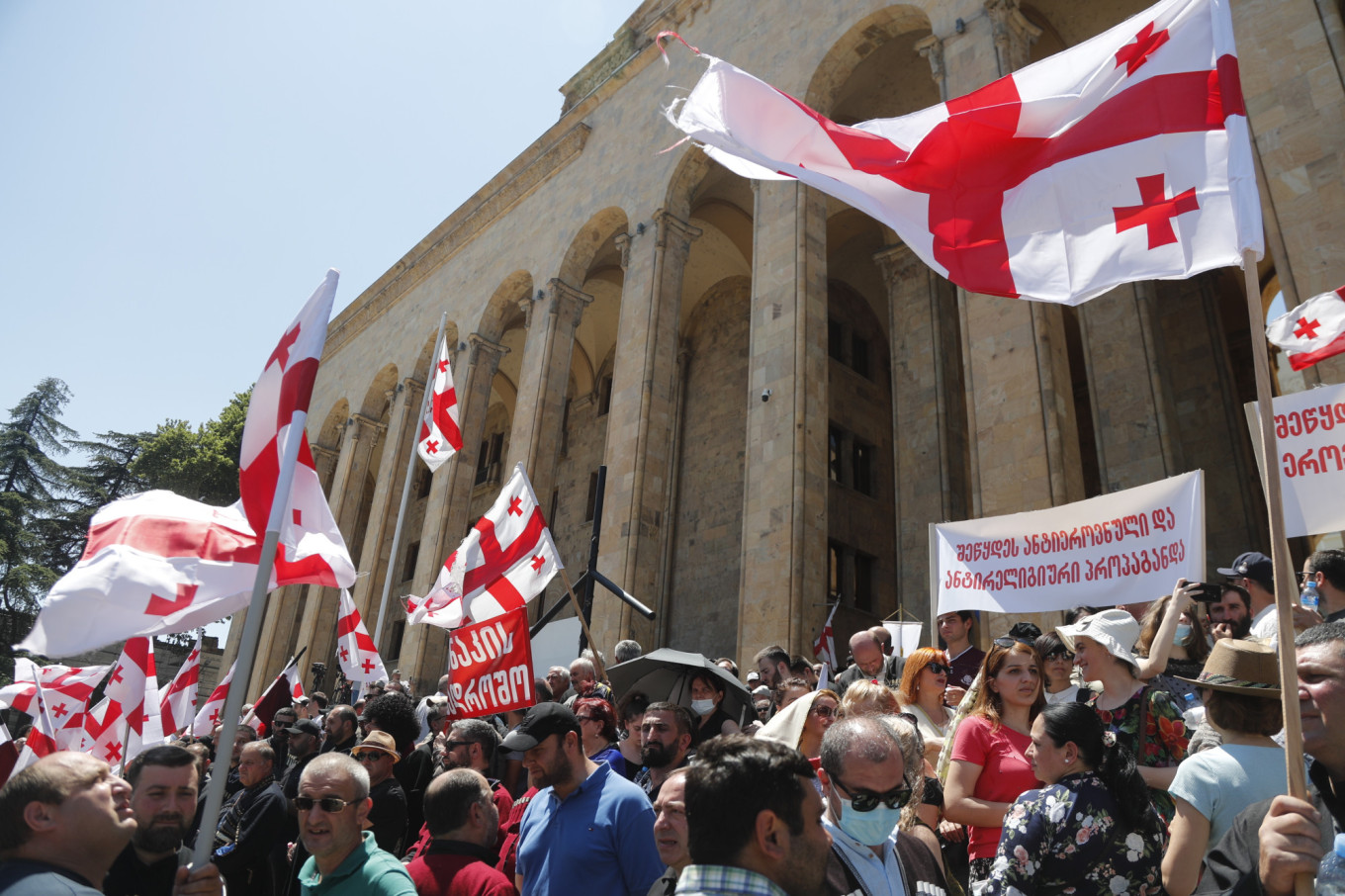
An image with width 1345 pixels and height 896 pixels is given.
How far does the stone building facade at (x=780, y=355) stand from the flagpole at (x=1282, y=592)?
6.52 meters

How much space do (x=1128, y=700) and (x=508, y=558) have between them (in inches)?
220

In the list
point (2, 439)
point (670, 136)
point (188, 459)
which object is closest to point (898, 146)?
point (670, 136)

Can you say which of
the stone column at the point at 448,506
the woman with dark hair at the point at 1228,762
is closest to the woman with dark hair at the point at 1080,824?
the woman with dark hair at the point at 1228,762

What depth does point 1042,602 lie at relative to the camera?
597cm

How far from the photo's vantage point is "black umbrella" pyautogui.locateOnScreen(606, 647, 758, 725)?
5500 mm

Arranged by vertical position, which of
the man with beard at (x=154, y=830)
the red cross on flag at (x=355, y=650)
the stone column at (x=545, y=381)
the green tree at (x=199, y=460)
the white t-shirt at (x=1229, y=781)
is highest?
the green tree at (x=199, y=460)

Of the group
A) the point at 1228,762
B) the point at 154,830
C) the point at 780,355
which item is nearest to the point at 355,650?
the point at 154,830

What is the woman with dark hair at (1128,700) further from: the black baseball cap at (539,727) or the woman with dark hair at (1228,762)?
the black baseball cap at (539,727)

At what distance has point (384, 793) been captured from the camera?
16.6 feet

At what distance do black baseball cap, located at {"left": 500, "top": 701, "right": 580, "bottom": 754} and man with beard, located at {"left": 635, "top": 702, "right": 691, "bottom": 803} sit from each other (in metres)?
0.48

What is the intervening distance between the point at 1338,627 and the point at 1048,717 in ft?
3.25

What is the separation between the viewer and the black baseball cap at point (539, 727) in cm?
378

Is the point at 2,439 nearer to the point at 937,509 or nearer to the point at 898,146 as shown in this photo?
the point at 937,509

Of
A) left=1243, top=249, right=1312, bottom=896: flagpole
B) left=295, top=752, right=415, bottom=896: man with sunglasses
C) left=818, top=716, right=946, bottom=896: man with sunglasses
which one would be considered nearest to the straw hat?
left=1243, top=249, right=1312, bottom=896: flagpole
